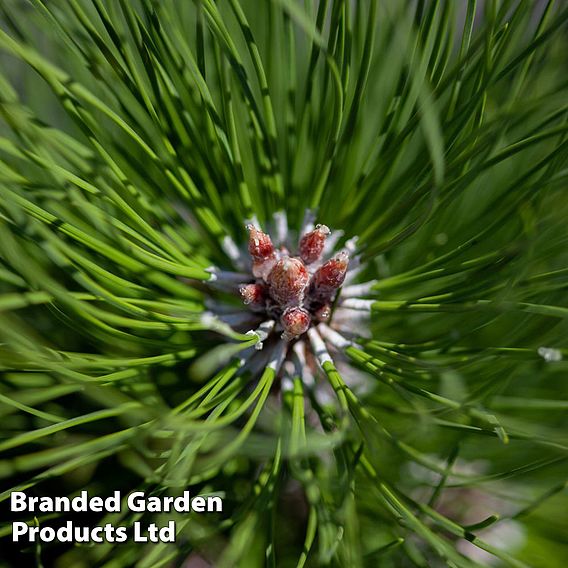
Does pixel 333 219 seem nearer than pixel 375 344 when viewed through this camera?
No

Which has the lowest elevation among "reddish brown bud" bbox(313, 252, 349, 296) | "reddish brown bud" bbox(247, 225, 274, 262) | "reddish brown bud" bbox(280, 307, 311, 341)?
"reddish brown bud" bbox(280, 307, 311, 341)

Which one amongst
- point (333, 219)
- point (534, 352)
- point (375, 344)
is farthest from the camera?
point (333, 219)

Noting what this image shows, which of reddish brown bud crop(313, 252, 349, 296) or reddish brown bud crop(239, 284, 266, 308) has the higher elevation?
reddish brown bud crop(239, 284, 266, 308)

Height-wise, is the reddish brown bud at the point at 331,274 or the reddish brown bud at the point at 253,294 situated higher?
the reddish brown bud at the point at 253,294

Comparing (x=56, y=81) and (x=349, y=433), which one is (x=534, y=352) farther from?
(x=56, y=81)

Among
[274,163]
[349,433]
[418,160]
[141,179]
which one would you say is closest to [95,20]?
[141,179]
